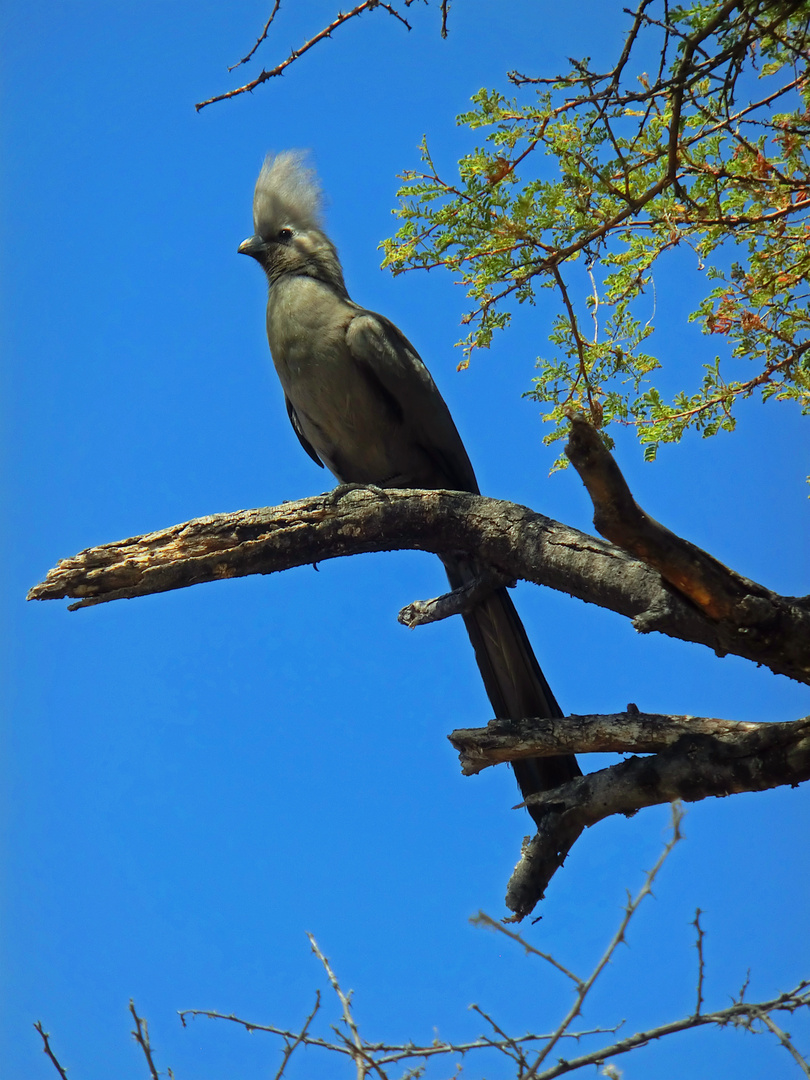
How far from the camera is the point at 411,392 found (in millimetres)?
4785

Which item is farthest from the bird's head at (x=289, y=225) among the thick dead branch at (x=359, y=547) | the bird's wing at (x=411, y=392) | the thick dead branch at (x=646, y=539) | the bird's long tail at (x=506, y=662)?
the thick dead branch at (x=646, y=539)

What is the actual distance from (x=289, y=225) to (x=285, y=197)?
0.62ft

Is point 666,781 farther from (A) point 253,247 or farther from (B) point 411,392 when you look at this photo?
(A) point 253,247

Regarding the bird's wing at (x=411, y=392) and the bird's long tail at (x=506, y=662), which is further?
the bird's wing at (x=411, y=392)

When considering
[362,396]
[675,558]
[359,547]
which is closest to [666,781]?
[675,558]

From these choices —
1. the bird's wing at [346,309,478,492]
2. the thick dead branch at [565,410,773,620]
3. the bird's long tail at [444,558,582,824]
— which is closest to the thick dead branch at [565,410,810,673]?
the thick dead branch at [565,410,773,620]

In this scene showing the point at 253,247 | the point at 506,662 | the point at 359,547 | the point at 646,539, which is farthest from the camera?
Answer: the point at 253,247

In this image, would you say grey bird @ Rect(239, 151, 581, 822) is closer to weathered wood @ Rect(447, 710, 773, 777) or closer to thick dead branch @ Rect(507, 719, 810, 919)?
weathered wood @ Rect(447, 710, 773, 777)

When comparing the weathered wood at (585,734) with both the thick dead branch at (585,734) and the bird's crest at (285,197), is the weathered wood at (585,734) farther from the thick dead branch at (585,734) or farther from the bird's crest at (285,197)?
the bird's crest at (285,197)

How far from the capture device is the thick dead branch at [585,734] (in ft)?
10.1

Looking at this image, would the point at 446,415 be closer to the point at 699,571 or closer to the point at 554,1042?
the point at 699,571

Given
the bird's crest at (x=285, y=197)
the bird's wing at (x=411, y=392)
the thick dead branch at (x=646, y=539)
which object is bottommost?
the thick dead branch at (x=646, y=539)

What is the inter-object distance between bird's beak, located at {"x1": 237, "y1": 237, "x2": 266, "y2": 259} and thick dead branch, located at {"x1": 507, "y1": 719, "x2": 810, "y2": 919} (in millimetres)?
4028

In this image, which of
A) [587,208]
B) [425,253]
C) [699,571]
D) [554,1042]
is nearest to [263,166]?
[425,253]
